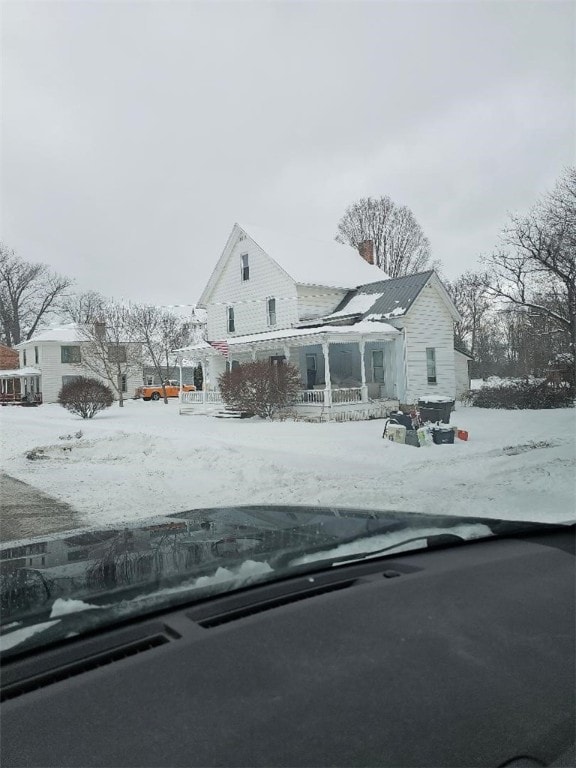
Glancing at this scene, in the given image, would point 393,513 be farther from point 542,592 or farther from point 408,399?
point 408,399

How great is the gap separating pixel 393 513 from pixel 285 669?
1765mm

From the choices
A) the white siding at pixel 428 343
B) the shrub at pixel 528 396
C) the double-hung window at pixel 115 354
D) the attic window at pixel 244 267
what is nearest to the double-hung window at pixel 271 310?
the attic window at pixel 244 267

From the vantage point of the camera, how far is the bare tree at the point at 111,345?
32594mm

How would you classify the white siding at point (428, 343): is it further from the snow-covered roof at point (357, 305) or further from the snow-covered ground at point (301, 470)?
the snow-covered ground at point (301, 470)

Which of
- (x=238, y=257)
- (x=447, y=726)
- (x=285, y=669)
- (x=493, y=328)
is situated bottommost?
(x=447, y=726)

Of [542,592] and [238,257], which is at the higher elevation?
[238,257]

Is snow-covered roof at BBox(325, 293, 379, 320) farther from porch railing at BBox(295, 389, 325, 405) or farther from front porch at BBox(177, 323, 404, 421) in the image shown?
porch railing at BBox(295, 389, 325, 405)

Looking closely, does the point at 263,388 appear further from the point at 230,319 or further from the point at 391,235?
the point at 391,235

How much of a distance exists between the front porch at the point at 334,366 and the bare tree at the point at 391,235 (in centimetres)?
1422

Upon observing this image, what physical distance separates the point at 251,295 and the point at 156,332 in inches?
561

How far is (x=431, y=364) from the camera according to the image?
2242 centimetres

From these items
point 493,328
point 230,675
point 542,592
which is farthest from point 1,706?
point 493,328

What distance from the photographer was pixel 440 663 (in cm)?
182

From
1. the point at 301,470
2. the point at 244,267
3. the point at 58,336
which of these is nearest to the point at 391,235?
the point at 244,267
